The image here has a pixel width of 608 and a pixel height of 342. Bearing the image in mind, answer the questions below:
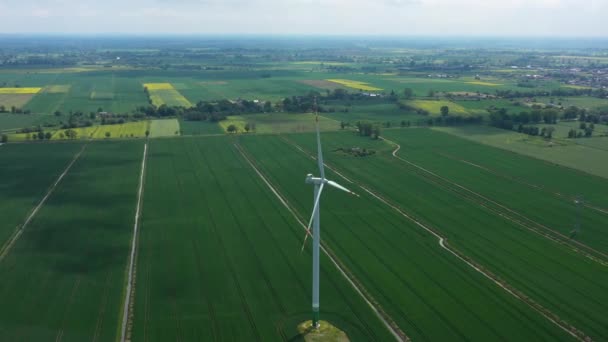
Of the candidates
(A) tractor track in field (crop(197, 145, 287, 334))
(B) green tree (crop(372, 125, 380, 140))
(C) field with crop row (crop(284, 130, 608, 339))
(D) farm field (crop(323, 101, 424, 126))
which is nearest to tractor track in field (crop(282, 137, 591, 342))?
(C) field with crop row (crop(284, 130, 608, 339))

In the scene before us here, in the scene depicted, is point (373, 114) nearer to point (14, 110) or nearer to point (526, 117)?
point (526, 117)

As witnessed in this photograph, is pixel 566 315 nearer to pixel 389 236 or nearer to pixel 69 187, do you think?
pixel 389 236

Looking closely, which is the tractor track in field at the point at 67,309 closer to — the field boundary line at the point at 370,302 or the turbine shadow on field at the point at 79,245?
the turbine shadow on field at the point at 79,245

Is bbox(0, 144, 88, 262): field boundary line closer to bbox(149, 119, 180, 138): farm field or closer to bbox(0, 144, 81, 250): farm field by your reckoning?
bbox(0, 144, 81, 250): farm field

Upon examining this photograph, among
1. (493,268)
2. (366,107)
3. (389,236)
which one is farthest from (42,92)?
(493,268)

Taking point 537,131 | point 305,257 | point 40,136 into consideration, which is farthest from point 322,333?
point 537,131
